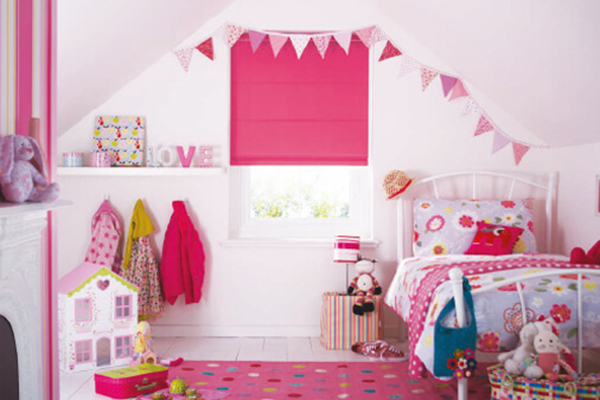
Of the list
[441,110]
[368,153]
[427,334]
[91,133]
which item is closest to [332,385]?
[427,334]

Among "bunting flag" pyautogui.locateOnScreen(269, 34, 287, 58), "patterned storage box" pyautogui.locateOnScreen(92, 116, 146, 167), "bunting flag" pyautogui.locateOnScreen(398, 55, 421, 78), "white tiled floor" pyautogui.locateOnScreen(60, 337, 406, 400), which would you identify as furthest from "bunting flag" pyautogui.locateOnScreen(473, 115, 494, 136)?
"patterned storage box" pyautogui.locateOnScreen(92, 116, 146, 167)

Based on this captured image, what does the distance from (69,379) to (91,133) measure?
156cm

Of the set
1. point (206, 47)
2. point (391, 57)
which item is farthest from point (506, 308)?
point (206, 47)

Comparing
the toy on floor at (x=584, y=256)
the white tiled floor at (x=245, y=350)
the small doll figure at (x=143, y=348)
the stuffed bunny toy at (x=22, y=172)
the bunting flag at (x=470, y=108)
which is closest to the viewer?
the stuffed bunny toy at (x=22, y=172)

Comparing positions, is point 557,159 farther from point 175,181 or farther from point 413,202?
point 175,181

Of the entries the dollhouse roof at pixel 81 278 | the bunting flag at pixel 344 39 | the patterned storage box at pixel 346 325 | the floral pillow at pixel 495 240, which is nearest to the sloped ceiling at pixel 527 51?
the bunting flag at pixel 344 39

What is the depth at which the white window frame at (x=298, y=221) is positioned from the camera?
437 cm

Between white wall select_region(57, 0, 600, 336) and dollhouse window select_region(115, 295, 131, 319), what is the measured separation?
0.60 meters

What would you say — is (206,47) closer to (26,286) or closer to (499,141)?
(499,141)

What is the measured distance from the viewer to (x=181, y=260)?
4.10m

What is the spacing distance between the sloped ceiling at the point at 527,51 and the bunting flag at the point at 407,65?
18 centimetres

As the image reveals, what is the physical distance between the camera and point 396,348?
12.6ft

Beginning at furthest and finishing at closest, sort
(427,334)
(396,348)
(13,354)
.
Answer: (396,348)
(427,334)
(13,354)

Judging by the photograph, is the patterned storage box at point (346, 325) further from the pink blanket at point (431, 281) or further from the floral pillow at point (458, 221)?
the pink blanket at point (431, 281)
